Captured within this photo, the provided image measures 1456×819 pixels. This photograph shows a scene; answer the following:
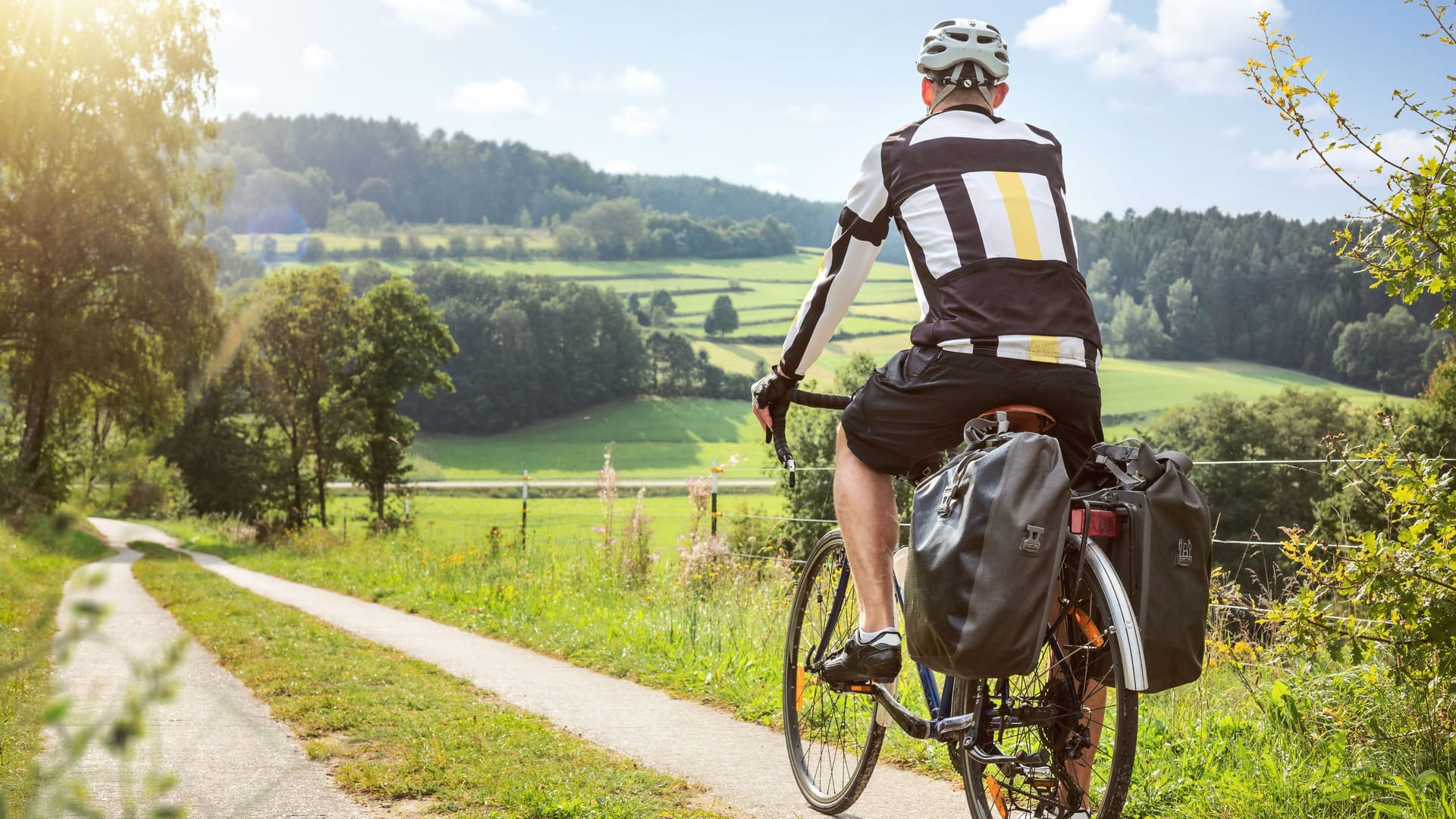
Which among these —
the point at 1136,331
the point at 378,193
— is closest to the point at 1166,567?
the point at 1136,331

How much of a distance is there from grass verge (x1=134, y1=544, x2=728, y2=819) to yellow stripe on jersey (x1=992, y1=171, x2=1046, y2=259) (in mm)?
2072

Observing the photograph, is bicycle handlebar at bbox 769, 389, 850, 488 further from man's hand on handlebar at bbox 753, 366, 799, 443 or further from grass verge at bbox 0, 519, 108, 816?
grass verge at bbox 0, 519, 108, 816

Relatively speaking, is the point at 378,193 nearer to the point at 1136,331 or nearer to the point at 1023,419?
the point at 1136,331

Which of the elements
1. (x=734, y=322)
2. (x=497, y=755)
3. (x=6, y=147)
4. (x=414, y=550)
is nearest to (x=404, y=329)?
(x=6, y=147)

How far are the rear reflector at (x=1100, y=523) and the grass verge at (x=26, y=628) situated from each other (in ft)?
6.63

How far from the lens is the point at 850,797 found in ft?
12.4

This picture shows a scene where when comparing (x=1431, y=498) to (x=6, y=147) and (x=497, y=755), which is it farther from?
(x=6, y=147)

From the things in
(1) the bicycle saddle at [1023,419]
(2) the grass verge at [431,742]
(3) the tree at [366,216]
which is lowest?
(2) the grass verge at [431,742]

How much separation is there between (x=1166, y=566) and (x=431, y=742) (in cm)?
304

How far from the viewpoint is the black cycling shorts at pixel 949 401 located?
2.85 m

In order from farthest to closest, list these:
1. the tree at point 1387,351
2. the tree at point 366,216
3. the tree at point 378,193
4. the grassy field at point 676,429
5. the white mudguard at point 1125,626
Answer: the tree at point 378,193 < the tree at point 366,216 < the grassy field at point 676,429 < the tree at point 1387,351 < the white mudguard at point 1125,626

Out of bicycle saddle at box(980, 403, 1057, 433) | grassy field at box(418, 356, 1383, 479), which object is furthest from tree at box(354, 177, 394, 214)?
bicycle saddle at box(980, 403, 1057, 433)

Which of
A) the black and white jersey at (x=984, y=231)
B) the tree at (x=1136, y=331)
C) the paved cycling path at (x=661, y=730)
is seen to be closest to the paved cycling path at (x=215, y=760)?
the paved cycling path at (x=661, y=730)

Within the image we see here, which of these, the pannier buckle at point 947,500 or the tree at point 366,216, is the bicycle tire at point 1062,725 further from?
the tree at point 366,216
